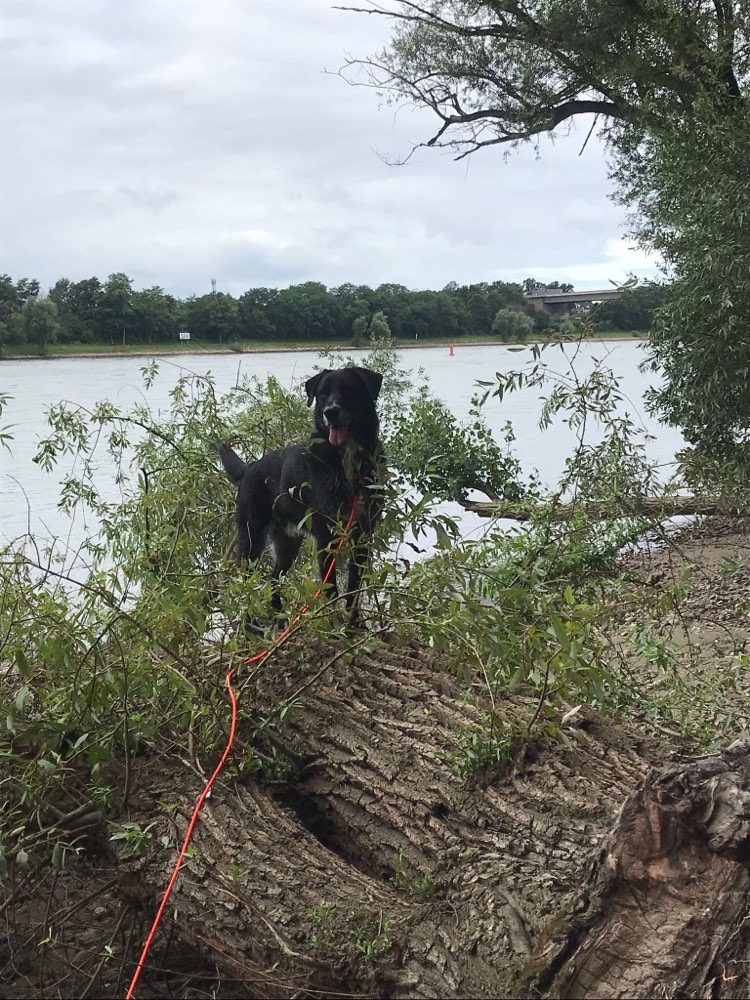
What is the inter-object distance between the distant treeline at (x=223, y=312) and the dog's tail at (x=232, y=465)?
1.06 meters

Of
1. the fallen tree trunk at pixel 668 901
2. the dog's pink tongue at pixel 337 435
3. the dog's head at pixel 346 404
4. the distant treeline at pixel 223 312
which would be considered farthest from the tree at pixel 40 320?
the fallen tree trunk at pixel 668 901

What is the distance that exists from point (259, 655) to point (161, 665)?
300mm

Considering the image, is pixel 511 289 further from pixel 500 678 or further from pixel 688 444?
pixel 688 444

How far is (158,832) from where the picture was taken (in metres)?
2.24

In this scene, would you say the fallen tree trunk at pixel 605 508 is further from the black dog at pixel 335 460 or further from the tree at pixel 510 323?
the black dog at pixel 335 460

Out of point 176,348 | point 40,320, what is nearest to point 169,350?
point 176,348

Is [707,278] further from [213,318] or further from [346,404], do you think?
[346,404]

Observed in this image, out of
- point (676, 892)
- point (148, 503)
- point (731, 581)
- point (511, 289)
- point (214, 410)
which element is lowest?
point (731, 581)

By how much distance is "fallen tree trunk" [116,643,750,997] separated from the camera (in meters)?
1.54

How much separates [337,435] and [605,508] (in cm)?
250

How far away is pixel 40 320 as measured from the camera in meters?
5.08

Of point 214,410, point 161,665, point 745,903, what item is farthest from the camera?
point 214,410

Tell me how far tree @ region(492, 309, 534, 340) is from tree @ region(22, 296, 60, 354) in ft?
7.82

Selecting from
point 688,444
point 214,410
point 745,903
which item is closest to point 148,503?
point 214,410
